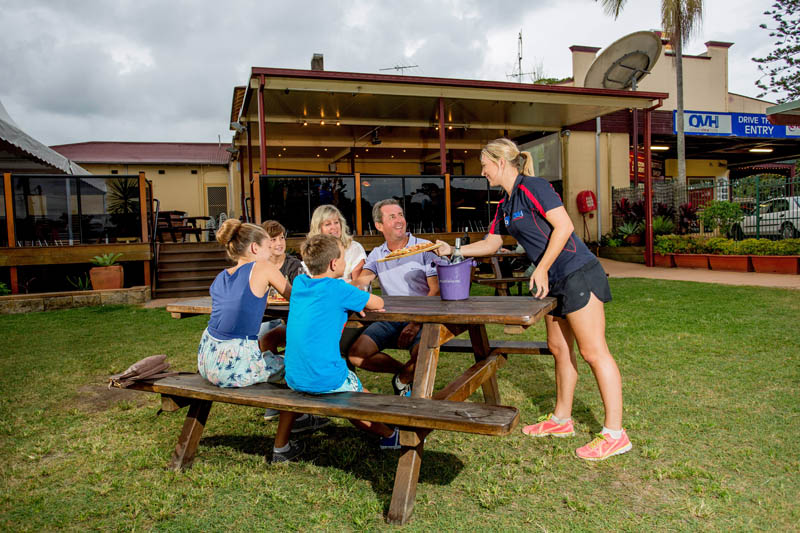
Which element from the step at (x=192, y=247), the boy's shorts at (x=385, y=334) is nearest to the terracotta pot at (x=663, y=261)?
the step at (x=192, y=247)

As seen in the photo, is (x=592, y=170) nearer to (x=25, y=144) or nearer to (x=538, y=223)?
(x=25, y=144)

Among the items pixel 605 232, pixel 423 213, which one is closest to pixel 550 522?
pixel 423 213

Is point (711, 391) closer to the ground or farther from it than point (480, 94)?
closer to the ground

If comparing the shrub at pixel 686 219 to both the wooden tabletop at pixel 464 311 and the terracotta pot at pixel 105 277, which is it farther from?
the terracotta pot at pixel 105 277

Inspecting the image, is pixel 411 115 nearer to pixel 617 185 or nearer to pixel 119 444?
pixel 617 185

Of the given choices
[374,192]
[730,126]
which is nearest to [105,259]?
[374,192]

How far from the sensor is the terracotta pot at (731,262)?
35.4 feet

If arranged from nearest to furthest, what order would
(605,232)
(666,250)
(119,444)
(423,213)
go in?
(119,444) < (423,213) < (666,250) < (605,232)

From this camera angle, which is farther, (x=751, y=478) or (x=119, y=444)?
(x=119, y=444)

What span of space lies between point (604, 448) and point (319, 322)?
1520mm

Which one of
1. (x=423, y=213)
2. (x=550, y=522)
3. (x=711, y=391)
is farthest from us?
(x=423, y=213)

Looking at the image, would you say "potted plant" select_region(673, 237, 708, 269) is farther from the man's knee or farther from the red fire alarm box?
the man's knee

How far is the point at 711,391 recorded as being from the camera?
11.3ft

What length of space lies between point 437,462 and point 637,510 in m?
0.93
